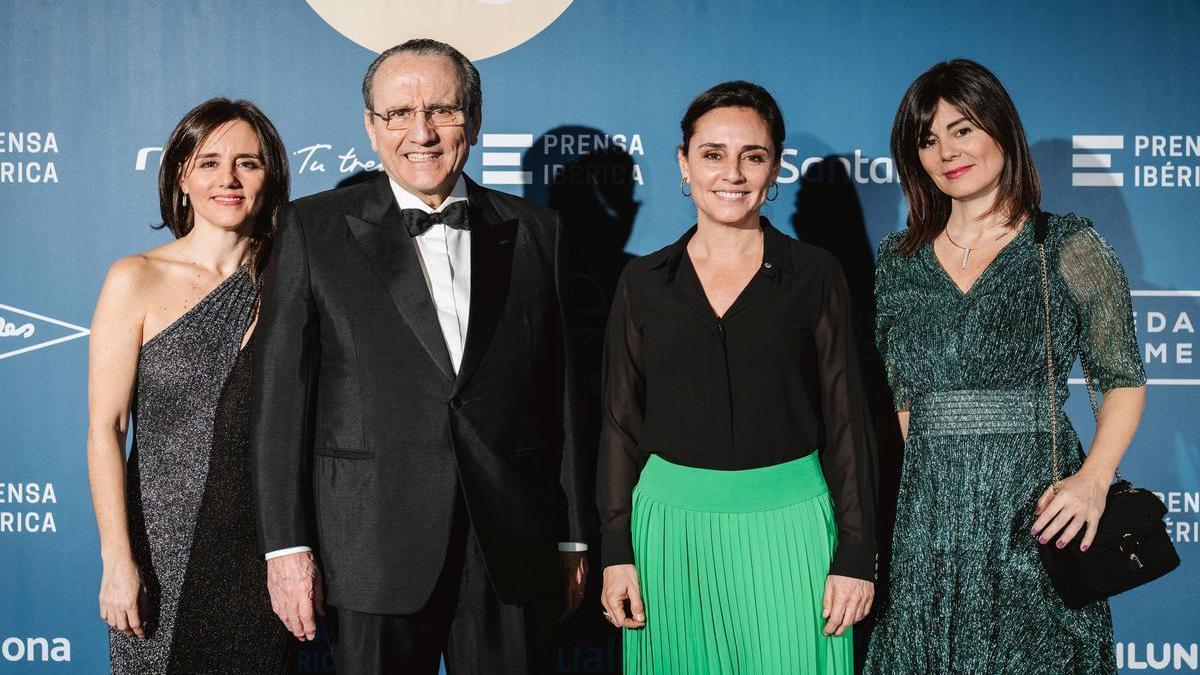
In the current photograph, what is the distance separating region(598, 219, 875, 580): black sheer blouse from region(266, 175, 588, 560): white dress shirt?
1.38 ft

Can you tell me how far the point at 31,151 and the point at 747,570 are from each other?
270 centimetres

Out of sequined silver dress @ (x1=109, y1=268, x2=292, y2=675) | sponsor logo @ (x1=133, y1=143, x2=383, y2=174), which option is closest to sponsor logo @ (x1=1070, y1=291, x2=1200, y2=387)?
sponsor logo @ (x1=133, y1=143, x2=383, y2=174)

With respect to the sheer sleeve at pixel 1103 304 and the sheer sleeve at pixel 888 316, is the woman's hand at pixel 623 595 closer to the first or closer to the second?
the sheer sleeve at pixel 888 316

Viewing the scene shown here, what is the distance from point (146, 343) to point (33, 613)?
54.4 inches

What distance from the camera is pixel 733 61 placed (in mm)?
3266

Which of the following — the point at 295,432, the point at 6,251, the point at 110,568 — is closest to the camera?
the point at 295,432

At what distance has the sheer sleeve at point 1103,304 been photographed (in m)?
2.32

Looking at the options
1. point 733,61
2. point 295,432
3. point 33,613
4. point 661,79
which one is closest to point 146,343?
point 295,432

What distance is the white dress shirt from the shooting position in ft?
7.11

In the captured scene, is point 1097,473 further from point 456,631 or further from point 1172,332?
point 456,631

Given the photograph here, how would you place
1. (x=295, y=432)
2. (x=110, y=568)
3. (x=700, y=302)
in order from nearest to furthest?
(x=295, y=432) → (x=700, y=302) → (x=110, y=568)

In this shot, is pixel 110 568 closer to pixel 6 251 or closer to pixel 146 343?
pixel 146 343

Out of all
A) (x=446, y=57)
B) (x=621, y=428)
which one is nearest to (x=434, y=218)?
(x=446, y=57)

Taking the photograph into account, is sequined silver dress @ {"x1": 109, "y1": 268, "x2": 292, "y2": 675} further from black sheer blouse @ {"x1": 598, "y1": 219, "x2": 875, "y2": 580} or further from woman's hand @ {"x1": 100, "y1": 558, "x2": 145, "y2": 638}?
black sheer blouse @ {"x1": 598, "y1": 219, "x2": 875, "y2": 580}
